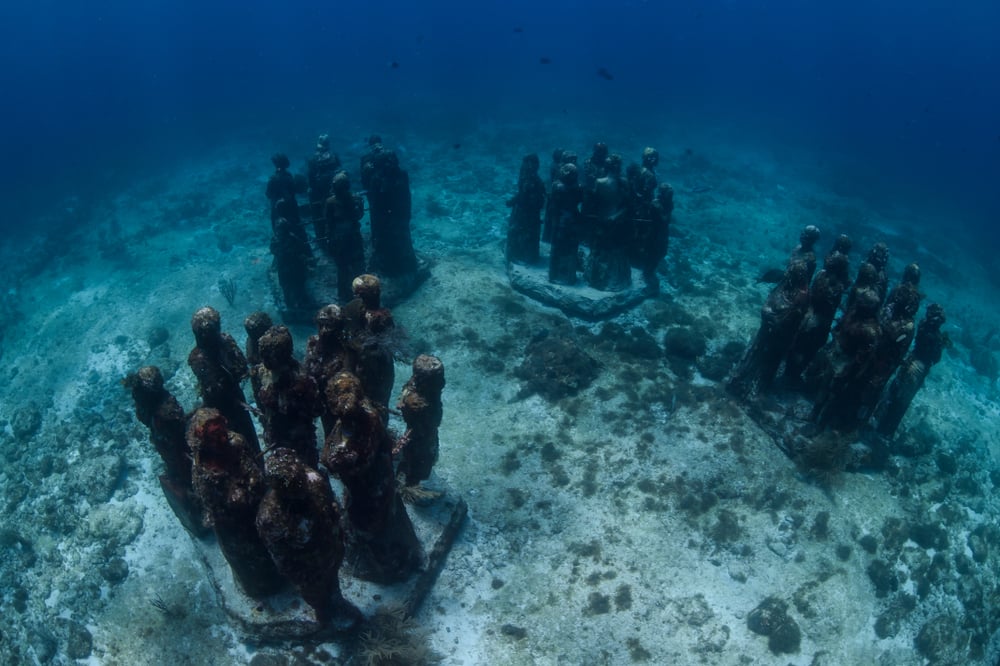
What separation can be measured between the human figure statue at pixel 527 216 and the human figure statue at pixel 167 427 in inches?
416

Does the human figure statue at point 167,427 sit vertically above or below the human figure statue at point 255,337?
Result: below

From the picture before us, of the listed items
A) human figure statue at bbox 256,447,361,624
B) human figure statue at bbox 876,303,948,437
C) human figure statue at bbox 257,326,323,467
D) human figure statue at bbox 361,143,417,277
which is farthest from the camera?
human figure statue at bbox 361,143,417,277

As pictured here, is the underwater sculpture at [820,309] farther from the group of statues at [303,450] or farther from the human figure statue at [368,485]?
the human figure statue at [368,485]

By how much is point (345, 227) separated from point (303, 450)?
7510 mm

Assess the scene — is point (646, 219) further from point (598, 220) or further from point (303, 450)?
point (303, 450)

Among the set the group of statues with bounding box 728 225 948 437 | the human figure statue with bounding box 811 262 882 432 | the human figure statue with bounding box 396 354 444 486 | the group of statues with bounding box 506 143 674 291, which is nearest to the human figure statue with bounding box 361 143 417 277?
the group of statues with bounding box 506 143 674 291

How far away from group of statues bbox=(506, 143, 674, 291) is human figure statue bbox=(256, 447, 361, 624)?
10.4m

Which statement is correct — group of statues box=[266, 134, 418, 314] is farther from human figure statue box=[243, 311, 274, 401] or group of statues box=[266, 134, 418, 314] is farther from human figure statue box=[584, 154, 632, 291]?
human figure statue box=[243, 311, 274, 401]

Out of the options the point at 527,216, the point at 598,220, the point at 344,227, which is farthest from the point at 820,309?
the point at 344,227

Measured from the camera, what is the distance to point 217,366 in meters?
7.46

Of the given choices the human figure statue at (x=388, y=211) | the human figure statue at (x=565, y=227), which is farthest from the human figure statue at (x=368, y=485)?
the human figure statue at (x=565, y=227)

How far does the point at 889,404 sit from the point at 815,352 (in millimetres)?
1924

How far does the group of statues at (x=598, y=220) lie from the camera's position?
46.6 feet

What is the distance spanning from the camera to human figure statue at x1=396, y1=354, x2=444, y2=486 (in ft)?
25.2
